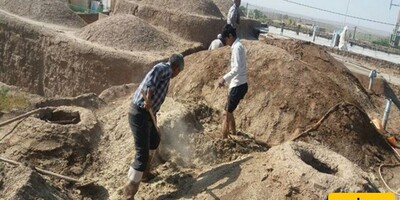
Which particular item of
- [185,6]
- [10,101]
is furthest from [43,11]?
[10,101]

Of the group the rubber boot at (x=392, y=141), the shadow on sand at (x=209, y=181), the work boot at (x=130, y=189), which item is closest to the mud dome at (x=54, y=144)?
the work boot at (x=130, y=189)

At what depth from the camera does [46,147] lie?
6047 mm

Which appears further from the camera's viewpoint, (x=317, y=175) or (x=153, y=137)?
(x=153, y=137)

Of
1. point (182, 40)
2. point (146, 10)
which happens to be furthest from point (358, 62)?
point (146, 10)

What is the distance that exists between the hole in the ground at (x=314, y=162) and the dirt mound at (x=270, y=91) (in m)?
1.96

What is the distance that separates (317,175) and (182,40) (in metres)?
12.3

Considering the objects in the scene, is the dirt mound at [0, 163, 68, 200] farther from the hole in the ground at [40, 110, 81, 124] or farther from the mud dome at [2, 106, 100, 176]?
the hole in the ground at [40, 110, 81, 124]

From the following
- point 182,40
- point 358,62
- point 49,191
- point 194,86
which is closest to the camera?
point 49,191

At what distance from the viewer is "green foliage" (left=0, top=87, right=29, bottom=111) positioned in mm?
9835

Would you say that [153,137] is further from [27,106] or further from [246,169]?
[27,106]

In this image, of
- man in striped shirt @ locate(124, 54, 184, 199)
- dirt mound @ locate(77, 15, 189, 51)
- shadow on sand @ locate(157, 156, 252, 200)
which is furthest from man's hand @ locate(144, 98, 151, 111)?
dirt mound @ locate(77, 15, 189, 51)

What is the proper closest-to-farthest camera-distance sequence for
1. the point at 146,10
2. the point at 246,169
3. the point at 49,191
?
1. the point at 49,191
2. the point at 246,169
3. the point at 146,10

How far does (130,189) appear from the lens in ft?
16.5

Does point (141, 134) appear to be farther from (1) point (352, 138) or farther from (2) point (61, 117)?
(1) point (352, 138)
